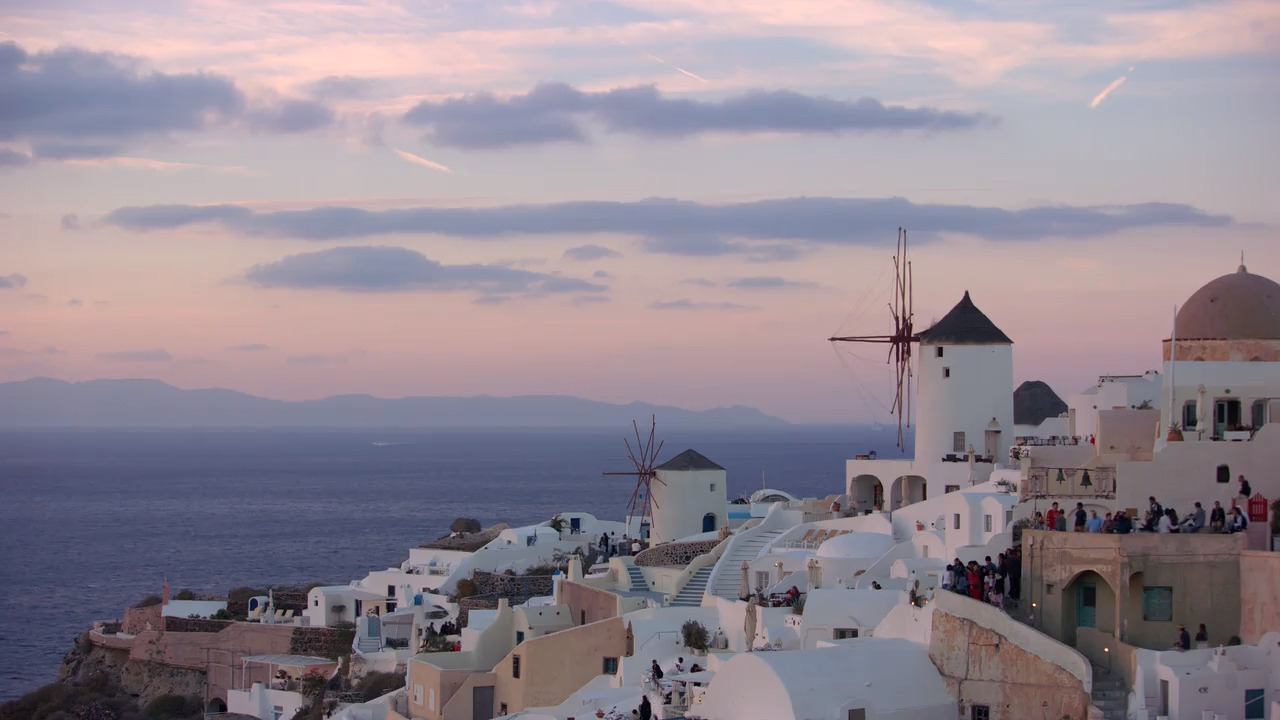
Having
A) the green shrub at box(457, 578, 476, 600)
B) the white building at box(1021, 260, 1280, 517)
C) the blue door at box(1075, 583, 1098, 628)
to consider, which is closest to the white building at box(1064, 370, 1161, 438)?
the white building at box(1021, 260, 1280, 517)

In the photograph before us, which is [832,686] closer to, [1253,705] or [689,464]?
[1253,705]

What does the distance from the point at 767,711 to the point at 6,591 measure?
5275cm

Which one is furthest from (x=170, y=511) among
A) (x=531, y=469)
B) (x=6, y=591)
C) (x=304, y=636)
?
(x=304, y=636)

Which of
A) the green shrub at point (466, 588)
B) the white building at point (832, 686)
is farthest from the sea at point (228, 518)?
the white building at point (832, 686)

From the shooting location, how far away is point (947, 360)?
36.3 metres

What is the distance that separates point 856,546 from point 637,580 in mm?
5374

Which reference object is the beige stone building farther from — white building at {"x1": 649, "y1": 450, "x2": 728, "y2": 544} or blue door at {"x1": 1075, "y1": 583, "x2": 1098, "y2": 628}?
white building at {"x1": 649, "y1": 450, "x2": 728, "y2": 544}

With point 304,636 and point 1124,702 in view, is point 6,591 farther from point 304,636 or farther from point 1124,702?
point 1124,702

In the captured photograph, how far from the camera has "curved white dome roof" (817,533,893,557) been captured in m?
30.4

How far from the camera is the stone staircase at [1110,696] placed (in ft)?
68.0

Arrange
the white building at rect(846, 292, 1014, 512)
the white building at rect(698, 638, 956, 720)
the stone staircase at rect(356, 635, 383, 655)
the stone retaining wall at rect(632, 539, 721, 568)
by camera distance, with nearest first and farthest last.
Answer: the white building at rect(698, 638, 956, 720), the stone retaining wall at rect(632, 539, 721, 568), the stone staircase at rect(356, 635, 383, 655), the white building at rect(846, 292, 1014, 512)

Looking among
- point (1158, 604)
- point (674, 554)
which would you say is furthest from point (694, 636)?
point (1158, 604)

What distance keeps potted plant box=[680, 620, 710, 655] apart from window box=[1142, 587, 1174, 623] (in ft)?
25.6

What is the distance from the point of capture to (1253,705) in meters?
20.7
